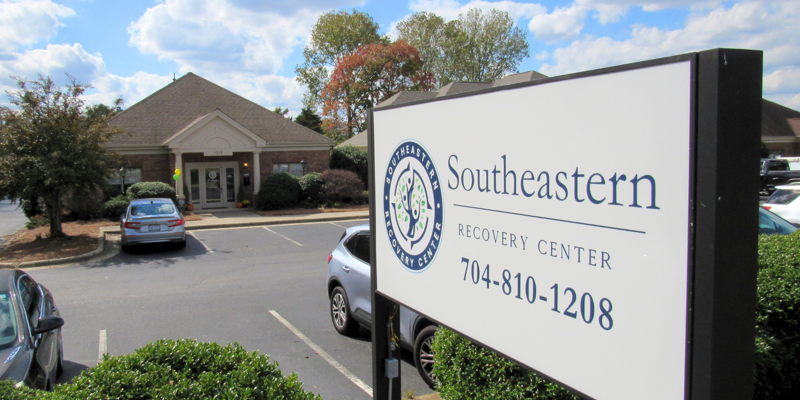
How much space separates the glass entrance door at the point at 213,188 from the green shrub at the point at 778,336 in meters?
24.0

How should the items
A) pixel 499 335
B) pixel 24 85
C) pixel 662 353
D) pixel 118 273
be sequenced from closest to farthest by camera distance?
pixel 662 353
pixel 499 335
pixel 118 273
pixel 24 85

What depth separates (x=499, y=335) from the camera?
266 cm

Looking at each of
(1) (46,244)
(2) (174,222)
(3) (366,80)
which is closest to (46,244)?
(1) (46,244)

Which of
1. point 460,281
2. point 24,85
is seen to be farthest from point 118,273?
point 460,281

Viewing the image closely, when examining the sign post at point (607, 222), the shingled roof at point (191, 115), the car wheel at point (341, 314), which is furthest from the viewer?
the shingled roof at point (191, 115)

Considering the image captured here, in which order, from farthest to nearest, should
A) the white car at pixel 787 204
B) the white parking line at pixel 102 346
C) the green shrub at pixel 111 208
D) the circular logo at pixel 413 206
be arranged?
the green shrub at pixel 111 208 → the white car at pixel 787 204 → the white parking line at pixel 102 346 → the circular logo at pixel 413 206

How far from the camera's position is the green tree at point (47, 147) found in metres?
14.1

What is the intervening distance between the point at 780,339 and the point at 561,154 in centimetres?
341

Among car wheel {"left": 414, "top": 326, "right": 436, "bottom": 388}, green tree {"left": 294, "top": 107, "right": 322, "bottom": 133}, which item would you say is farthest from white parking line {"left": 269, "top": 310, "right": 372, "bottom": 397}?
green tree {"left": 294, "top": 107, "right": 322, "bottom": 133}

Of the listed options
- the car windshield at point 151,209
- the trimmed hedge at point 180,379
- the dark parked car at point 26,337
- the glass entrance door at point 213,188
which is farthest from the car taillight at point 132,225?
the trimmed hedge at point 180,379

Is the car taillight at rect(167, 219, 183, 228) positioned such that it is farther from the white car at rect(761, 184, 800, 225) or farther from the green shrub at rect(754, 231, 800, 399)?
the white car at rect(761, 184, 800, 225)

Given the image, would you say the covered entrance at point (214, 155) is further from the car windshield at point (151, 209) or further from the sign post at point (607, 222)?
the sign post at point (607, 222)

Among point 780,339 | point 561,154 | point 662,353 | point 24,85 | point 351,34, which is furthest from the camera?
point 351,34

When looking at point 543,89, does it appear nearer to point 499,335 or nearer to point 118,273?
point 499,335
